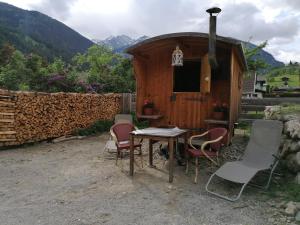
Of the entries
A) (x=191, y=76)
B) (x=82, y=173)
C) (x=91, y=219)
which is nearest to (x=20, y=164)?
(x=82, y=173)

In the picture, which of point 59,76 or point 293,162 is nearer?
point 293,162

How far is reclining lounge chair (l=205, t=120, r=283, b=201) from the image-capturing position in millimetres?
4582

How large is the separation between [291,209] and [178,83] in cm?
475

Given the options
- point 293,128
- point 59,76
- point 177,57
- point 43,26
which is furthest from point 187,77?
point 43,26

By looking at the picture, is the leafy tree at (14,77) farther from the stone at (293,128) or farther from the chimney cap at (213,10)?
the stone at (293,128)

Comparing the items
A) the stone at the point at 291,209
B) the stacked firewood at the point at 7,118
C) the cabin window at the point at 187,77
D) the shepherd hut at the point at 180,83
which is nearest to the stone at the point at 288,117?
the shepherd hut at the point at 180,83

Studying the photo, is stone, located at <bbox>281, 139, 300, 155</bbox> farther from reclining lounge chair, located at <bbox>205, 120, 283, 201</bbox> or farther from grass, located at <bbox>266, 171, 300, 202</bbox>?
grass, located at <bbox>266, 171, 300, 202</bbox>

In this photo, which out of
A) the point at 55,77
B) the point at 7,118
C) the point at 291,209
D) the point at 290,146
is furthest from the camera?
the point at 55,77

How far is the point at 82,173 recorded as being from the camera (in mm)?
5578

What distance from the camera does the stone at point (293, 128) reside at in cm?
517

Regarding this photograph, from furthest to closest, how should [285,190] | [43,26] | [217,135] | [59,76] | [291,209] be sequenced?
[43,26], [59,76], [217,135], [285,190], [291,209]

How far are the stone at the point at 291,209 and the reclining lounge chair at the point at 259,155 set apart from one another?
71cm

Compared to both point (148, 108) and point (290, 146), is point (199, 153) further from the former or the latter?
point (148, 108)

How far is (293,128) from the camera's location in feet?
17.6
